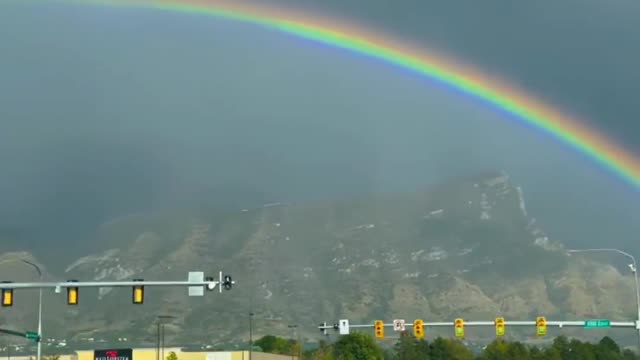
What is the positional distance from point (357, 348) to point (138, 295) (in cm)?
15173

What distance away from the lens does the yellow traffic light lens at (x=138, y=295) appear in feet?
135

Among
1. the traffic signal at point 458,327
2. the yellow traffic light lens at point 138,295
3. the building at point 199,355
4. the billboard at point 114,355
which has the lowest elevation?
the building at point 199,355

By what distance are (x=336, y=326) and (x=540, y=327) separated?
17686 mm

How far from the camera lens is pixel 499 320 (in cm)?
6719

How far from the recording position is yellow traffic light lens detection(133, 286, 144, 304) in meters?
41.0

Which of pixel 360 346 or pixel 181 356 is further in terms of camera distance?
pixel 360 346

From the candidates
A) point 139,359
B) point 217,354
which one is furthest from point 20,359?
point 217,354

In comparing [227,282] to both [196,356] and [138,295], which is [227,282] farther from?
[196,356]

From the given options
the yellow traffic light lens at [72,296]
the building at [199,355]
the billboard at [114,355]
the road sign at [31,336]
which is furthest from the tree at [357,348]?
the yellow traffic light lens at [72,296]

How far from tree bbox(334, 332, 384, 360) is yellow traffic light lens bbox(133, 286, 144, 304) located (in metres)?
147

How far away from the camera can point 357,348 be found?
188375mm

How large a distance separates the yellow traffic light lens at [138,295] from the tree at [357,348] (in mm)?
147498

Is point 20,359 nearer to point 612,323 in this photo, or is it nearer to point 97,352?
point 97,352

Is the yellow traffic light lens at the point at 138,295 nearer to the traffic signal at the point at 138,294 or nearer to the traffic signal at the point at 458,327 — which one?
the traffic signal at the point at 138,294
